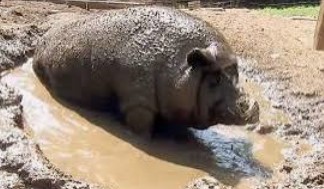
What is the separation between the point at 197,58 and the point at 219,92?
348 mm

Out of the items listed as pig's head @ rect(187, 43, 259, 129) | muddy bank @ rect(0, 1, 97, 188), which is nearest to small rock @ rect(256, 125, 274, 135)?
pig's head @ rect(187, 43, 259, 129)

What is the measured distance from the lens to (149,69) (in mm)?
6680

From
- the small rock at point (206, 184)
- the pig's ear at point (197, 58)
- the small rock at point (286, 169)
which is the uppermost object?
the pig's ear at point (197, 58)

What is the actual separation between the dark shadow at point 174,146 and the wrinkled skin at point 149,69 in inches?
4.6

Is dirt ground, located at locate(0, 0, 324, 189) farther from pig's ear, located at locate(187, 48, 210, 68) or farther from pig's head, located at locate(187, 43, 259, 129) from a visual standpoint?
pig's ear, located at locate(187, 48, 210, 68)

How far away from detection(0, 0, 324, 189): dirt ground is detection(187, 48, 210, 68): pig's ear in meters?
1.10

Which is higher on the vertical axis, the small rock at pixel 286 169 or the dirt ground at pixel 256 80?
the dirt ground at pixel 256 80

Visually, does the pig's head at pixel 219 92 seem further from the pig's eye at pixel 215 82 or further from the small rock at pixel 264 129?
the small rock at pixel 264 129

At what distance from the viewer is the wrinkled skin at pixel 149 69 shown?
6457 millimetres

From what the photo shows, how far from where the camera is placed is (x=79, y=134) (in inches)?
261

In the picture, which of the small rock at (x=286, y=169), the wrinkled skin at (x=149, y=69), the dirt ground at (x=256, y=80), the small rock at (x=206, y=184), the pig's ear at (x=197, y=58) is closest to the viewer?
the dirt ground at (x=256, y=80)

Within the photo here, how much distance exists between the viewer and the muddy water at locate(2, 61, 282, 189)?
5.95 metres

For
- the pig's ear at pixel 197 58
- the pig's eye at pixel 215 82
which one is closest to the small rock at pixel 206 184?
the pig's eye at pixel 215 82

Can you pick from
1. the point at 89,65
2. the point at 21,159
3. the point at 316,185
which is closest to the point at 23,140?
the point at 21,159
